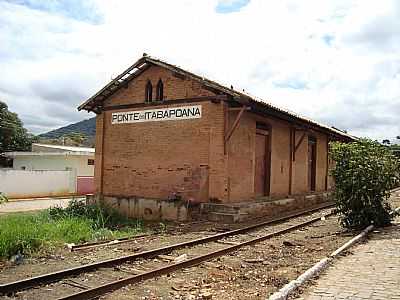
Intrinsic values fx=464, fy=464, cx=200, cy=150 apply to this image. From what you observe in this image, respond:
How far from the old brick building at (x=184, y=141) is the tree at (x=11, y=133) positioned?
3196 centimetres

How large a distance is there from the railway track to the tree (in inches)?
1593

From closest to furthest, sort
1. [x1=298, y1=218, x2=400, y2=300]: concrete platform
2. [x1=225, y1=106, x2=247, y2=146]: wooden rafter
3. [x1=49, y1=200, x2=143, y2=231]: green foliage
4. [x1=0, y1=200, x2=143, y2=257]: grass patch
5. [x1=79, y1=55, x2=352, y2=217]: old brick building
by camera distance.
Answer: [x1=298, y1=218, x2=400, y2=300]: concrete platform → [x1=0, y1=200, x2=143, y2=257]: grass patch → [x1=49, y1=200, x2=143, y2=231]: green foliage → [x1=225, y1=106, x2=247, y2=146]: wooden rafter → [x1=79, y1=55, x2=352, y2=217]: old brick building

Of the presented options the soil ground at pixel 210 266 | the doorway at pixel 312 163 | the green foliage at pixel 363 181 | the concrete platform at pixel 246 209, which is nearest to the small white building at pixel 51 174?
the doorway at pixel 312 163

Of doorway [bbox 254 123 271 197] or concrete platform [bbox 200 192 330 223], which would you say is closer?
concrete platform [bbox 200 192 330 223]

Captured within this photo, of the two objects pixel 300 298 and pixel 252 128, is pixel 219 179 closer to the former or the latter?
pixel 252 128

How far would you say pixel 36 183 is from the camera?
2811 cm

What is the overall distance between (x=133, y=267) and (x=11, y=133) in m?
43.4

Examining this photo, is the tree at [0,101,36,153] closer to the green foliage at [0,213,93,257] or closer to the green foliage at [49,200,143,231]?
the green foliage at [49,200,143,231]

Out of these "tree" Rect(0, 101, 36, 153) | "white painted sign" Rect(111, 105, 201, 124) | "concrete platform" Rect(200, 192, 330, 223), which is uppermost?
"tree" Rect(0, 101, 36, 153)

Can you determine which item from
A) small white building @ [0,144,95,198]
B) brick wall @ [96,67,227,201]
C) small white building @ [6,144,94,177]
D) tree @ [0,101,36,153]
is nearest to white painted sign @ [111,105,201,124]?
brick wall @ [96,67,227,201]

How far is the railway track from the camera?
22.1 ft

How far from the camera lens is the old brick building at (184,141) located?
50.3 feet

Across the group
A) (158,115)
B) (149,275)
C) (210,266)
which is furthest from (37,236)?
(158,115)

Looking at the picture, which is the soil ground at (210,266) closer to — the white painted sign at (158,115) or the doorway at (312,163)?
the white painted sign at (158,115)
